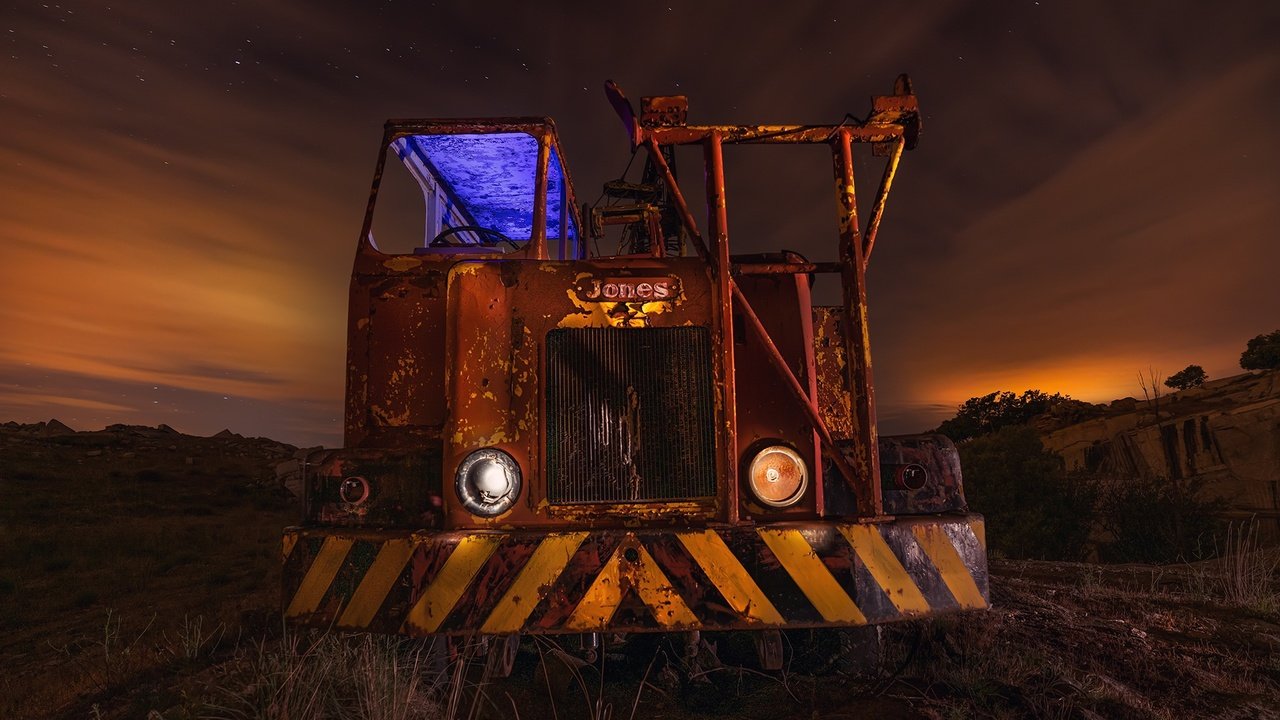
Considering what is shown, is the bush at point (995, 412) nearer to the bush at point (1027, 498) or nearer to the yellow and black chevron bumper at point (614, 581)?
the bush at point (1027, 498)

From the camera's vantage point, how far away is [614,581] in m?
2.32

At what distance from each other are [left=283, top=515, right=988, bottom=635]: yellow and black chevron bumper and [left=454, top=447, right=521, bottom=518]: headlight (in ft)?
0.61

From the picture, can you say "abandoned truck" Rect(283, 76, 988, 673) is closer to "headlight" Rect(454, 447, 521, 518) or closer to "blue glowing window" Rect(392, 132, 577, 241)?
"headlight" Rect(454, 447, 521, 518)

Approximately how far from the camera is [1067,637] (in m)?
3.47

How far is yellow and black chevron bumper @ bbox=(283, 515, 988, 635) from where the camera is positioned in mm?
2307

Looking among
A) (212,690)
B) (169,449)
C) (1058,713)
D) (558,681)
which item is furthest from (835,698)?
(169,449)

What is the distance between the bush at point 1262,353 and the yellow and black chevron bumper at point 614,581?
27.9 m

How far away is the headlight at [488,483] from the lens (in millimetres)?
2529

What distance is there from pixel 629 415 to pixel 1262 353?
29.8m

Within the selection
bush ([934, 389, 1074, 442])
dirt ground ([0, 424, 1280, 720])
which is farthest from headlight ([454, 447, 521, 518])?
bush ([934, 389, 1074, 442])

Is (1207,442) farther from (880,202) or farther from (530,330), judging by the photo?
(530,330)

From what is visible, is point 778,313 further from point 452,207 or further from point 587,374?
point 452,207

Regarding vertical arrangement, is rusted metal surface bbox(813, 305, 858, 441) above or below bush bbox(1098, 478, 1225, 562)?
above

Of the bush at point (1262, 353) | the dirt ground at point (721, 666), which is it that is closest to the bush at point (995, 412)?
the bush at point (1262, 353)
